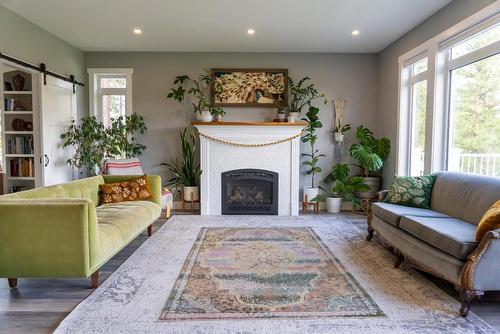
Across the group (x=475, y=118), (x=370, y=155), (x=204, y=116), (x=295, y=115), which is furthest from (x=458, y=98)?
(x=204, y=116)

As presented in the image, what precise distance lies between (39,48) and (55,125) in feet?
3.53

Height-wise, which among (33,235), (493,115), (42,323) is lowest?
(42,323)

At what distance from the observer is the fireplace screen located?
5.58 meters

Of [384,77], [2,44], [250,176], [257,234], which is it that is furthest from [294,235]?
[2,44]

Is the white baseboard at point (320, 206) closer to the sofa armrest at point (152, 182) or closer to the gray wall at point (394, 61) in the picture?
the gray wall at point (394, 61)

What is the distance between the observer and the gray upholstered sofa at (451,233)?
2.22 m

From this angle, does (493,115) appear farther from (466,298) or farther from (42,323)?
(42,323)

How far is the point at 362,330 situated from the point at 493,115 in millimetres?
2835

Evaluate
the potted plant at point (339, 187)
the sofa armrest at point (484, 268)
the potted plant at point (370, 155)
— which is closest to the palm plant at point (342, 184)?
the potted plant at point (339, 187)

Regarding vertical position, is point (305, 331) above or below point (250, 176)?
below

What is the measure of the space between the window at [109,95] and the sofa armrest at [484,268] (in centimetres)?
541

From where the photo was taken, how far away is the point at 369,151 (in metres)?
5.34

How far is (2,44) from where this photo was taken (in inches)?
152

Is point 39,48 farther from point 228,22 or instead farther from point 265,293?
point 265,293
